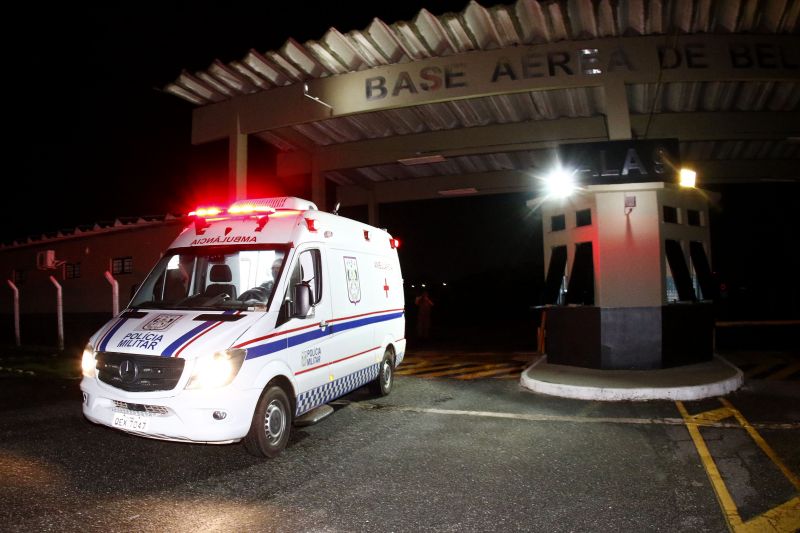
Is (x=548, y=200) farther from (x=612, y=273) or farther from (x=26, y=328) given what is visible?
(x=26, y=328)

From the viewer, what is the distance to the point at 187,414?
487cm

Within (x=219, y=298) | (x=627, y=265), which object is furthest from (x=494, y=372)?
(x=219, y=298)

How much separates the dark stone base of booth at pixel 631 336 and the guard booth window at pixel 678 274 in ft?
0.82

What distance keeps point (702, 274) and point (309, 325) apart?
8685 mm

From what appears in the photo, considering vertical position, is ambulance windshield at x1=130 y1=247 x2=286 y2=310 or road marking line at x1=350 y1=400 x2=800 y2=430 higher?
ambulance windshield at x1=130 y1=247 x2=286 y2=310

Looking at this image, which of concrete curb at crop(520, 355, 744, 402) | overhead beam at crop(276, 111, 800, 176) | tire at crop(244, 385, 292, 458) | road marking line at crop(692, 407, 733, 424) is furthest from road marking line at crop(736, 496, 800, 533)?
overhead beam at crop(276, 111, 800, 176)

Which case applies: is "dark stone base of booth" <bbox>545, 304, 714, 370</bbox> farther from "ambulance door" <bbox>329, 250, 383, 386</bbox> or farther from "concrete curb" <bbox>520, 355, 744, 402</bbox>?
"ambulance door" <bbox>329, 250, 383, 386</bbox>

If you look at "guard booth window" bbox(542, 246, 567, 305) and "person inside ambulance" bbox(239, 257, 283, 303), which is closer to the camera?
"person inside ambulance" bbox(239, 257, 283, 303)

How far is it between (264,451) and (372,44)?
22.8 feet

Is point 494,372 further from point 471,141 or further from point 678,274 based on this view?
point 471,141

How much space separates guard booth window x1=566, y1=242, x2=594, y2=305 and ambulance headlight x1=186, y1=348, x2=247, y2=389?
723cm

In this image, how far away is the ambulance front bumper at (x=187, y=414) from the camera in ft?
16.0

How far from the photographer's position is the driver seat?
628 cm

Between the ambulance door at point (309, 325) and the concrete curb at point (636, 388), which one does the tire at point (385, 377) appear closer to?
the ambulance door at point (309, 325)
